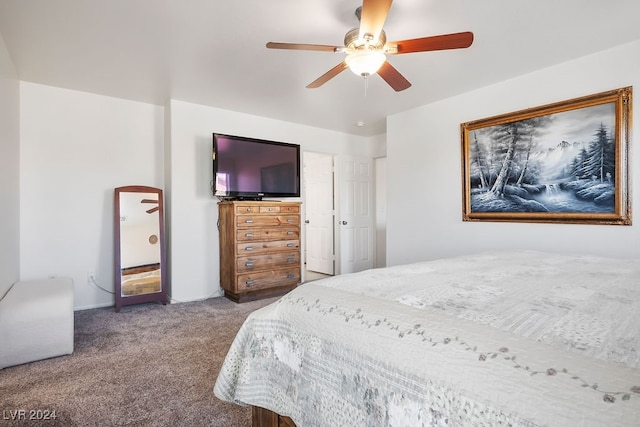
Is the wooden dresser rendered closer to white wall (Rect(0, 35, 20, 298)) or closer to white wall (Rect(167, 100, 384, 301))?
white wall (Rect(167, 100, 384, 301))

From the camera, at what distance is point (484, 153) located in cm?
338

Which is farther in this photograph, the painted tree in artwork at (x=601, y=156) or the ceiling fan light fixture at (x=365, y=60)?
the painted tree in artwork at (x=601, y=156)

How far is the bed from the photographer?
0.57 metres

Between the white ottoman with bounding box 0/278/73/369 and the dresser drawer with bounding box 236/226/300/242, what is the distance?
1668 millimetres

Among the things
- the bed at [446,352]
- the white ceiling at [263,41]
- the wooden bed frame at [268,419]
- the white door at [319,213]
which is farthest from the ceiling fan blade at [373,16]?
the white door at [319,213]

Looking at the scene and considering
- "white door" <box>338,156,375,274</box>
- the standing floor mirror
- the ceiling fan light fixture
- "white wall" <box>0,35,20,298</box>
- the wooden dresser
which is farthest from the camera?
"white door" <box>338,156,375,274</box>

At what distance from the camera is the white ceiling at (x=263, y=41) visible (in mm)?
2078

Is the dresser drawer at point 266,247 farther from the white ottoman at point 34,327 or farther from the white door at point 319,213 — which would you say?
the white ottoman at point 34,327

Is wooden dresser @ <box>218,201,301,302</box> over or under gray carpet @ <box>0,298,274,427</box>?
over

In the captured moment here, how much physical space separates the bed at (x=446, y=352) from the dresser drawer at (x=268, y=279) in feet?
8.35

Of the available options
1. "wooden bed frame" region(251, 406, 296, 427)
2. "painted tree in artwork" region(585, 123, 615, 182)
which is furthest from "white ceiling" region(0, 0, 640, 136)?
"wooden bed frame" region(251, 406, 296, 427)

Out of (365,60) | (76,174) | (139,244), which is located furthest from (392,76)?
(76,174)

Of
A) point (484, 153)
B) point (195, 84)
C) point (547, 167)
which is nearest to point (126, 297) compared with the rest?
point (195, 84)

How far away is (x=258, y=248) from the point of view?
3.83 m
